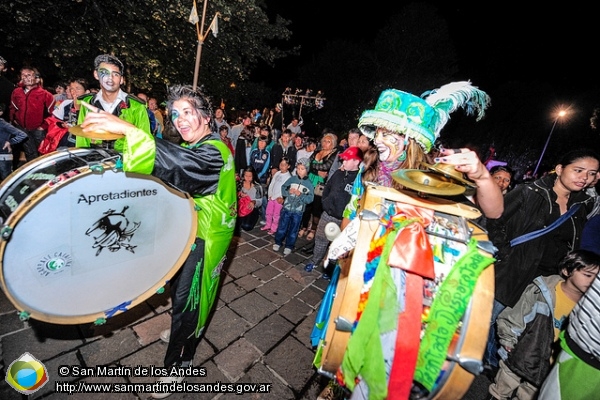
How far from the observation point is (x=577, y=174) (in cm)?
258

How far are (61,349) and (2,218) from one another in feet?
5.95

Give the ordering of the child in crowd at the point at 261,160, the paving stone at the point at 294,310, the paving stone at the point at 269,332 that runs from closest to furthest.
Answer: the paving stone at the point at 269,332
the paving stone at the point at 294,310
the child in crowd at the point at 261,160

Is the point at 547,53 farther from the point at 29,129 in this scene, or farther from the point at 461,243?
the point at 29,129

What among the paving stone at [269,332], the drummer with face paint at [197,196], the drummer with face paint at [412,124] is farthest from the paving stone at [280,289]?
the drummer with face paint at [412,124]

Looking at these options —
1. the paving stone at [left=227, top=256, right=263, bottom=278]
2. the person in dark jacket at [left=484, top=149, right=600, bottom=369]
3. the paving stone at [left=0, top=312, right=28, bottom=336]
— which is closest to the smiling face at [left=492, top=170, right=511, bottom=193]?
the person in dark jacket at [left=484, top=149, right=600, bottom=369]

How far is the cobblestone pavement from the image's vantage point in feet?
7.39

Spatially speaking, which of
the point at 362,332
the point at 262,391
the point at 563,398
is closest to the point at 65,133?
the point at 262,391

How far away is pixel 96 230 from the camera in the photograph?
1.46m

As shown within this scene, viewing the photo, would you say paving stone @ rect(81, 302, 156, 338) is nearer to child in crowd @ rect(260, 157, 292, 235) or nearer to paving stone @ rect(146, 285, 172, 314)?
paving stone @ rect(146, 285, 172, 314)

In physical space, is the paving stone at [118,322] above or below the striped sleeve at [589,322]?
below

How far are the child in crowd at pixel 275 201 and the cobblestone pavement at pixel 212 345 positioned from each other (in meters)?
2.14

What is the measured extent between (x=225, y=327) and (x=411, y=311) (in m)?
2.30

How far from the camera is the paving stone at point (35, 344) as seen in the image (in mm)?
2264

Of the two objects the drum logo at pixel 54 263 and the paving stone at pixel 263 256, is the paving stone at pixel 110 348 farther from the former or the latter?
the paving stone at pixel 263 256
